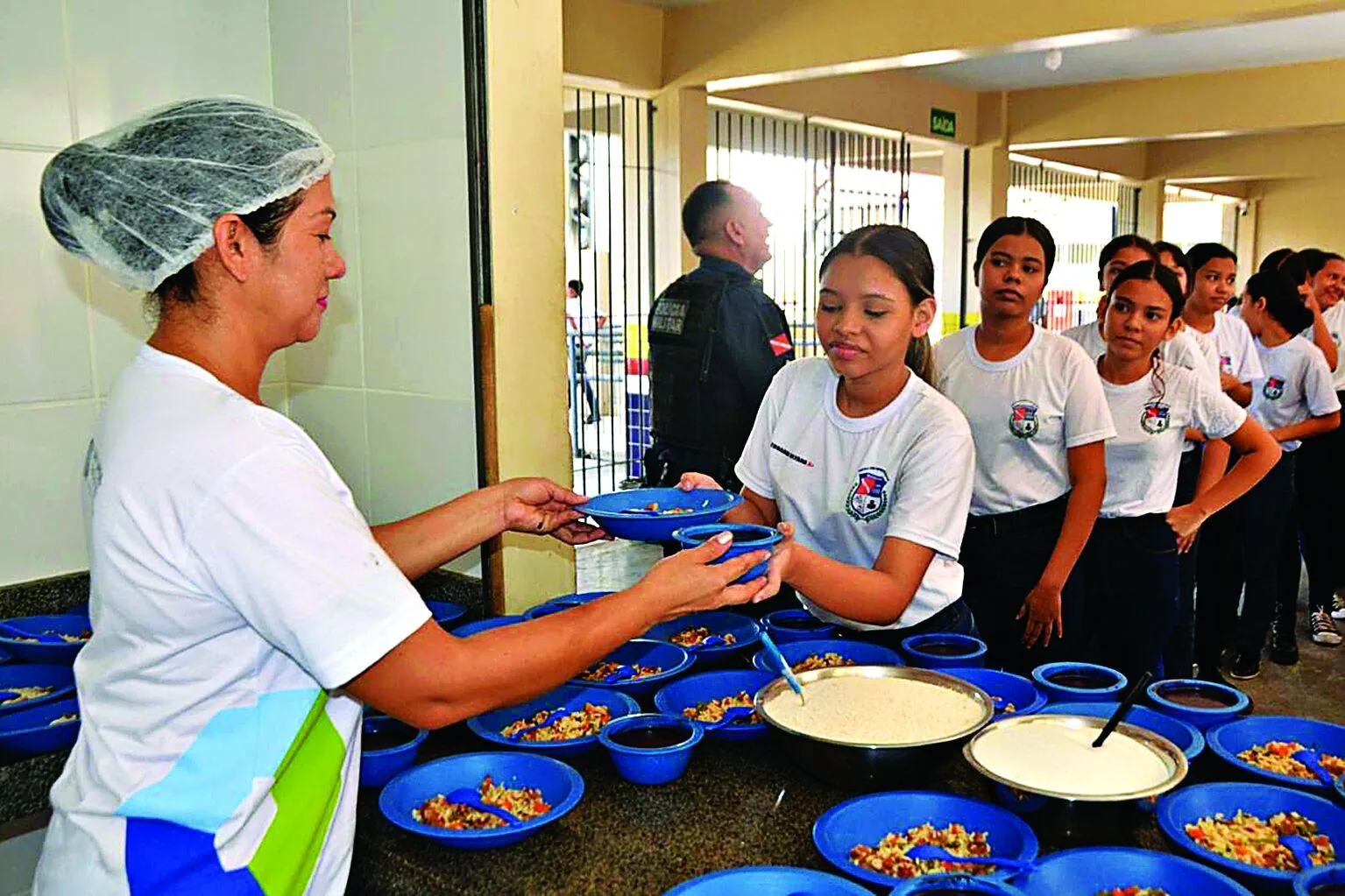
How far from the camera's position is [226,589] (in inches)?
38.9

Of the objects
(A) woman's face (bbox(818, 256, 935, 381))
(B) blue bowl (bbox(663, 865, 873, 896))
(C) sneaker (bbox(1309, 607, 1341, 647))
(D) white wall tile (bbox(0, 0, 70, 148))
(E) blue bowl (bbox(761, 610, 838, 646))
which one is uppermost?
(D) white wall tile (bbox(0, 0, 70, 148))

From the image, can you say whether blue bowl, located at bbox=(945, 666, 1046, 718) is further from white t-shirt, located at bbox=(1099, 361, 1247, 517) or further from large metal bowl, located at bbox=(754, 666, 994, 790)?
white t-shirt, located at bbox=(1099, 361, 1247, 517)

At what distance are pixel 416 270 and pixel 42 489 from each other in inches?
32.2

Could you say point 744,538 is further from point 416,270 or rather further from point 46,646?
point 46,646

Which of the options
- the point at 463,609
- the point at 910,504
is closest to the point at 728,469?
the point at 463,609

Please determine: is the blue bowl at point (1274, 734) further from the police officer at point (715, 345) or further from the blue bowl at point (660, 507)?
the police officer at point (715, 345)

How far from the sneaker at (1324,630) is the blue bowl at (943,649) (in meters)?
3.62

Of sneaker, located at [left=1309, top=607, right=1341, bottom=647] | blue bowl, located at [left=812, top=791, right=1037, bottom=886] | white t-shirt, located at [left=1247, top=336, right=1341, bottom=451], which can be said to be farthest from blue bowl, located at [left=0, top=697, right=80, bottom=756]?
sneaker, located at [left=1309, top=607, right=1341, bottom=647]

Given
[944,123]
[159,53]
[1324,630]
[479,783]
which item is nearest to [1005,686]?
[479,783]

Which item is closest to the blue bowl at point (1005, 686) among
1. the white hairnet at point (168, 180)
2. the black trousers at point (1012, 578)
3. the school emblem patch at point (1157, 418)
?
the black trousers at point (1012, 578)

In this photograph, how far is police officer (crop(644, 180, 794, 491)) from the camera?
3191mm

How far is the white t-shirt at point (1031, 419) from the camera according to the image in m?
2.49

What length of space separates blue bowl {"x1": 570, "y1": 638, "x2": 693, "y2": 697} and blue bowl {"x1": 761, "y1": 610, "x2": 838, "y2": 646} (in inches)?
6.8

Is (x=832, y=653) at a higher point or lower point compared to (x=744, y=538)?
lower
